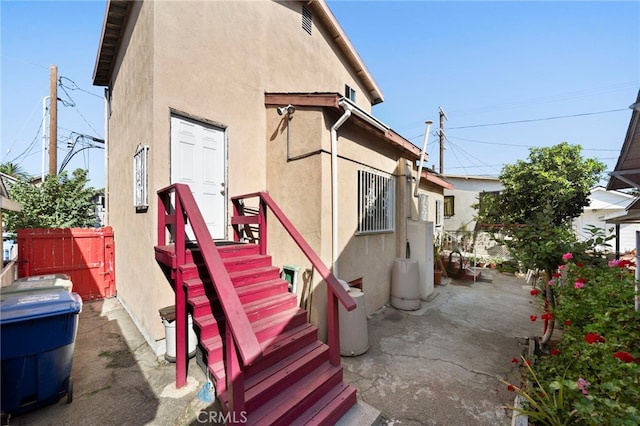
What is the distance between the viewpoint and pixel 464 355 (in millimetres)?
3898

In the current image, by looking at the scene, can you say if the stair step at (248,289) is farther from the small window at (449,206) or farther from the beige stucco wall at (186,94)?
the small window at (449,206)

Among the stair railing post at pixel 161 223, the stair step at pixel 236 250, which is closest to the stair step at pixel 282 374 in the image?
the stair step at pixel 236 250

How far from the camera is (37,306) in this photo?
2.60m

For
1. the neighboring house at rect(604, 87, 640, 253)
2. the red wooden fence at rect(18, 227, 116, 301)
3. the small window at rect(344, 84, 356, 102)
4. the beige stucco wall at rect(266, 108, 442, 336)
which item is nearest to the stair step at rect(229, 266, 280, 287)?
the beige stucco wall at rect(266, 108, 442, 336)

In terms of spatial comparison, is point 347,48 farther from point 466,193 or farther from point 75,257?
point 466,193

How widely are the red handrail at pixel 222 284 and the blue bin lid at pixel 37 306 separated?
1073 millimetres

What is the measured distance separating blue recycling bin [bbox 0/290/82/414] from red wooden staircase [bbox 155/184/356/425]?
3.56ft

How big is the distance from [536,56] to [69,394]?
12102mm

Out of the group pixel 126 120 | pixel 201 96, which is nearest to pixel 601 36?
pixel 201 96

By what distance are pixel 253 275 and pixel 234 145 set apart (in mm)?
2657

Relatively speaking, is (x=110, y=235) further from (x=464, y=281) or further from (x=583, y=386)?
(x=464, y=281)

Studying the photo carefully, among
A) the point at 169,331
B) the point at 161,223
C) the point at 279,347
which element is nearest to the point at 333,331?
the point at 279,347

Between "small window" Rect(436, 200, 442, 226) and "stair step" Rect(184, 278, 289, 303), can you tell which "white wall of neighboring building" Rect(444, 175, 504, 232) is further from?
"stair step" Rect(184, 278, 289, 303)

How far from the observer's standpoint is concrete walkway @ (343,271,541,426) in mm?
2779
